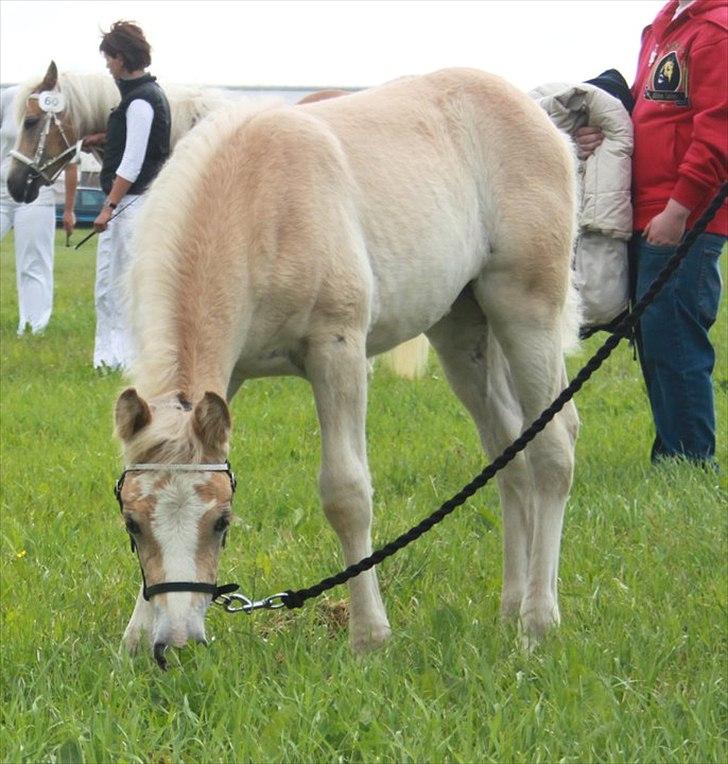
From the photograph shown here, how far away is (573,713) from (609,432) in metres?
4.44

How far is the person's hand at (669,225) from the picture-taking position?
555cm

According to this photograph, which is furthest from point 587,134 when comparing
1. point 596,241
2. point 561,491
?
point 561,491

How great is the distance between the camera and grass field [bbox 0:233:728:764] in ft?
10.4

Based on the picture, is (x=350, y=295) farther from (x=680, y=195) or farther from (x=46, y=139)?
(x=46, y=139)

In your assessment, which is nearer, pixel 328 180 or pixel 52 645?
pixel 52 645

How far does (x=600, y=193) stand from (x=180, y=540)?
11.3 ft

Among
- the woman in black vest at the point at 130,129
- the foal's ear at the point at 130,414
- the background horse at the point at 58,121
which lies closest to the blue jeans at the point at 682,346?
the foal's ear at the point at 130,414

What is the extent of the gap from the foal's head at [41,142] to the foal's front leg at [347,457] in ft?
20.8

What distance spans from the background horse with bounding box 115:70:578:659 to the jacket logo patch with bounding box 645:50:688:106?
105 centimetres

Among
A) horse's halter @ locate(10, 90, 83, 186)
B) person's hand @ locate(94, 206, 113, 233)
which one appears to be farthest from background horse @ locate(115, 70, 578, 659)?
horse's halter @ locate(10, 90, 83, 186)

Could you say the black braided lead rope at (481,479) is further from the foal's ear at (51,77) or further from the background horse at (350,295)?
the foal's ear at (51,77)

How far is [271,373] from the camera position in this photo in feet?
14.0

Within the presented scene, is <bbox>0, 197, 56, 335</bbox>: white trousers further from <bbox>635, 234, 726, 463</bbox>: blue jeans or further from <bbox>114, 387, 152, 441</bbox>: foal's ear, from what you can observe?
<bbox>114, 387, 152, 441</bbox>: foal's ear

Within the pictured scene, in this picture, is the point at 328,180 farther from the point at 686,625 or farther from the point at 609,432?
the point at 609,432
